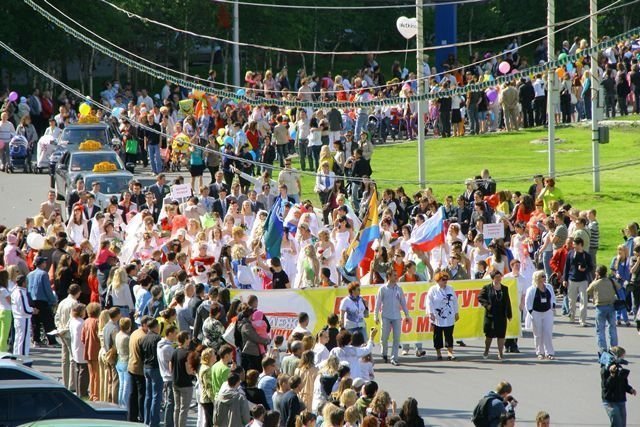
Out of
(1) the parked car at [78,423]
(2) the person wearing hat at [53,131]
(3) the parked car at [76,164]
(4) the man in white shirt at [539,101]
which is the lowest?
(1) the parked car at [78,423]

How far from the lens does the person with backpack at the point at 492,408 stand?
16.7 m

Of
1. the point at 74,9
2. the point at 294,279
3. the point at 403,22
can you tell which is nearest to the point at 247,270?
the point at 294,279

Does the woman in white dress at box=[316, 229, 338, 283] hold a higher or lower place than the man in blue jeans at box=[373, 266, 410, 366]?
higher

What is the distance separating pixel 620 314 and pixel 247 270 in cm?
671

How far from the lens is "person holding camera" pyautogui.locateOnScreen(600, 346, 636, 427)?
1834 centimetres

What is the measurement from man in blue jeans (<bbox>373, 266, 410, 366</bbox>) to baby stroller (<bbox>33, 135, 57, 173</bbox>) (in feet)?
71.7

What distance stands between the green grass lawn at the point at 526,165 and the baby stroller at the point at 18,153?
859 centimetres

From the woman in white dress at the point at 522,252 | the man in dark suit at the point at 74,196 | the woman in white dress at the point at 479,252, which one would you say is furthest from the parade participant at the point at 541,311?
the man in dark suit at the point at 74,196

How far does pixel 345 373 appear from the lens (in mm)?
17328

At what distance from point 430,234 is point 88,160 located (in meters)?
13.9

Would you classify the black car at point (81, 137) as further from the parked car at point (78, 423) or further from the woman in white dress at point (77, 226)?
the parked car at point (78, 423)

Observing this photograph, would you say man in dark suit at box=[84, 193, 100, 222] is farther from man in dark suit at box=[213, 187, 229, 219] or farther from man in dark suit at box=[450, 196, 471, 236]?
man in dark suit at box=[450, 196, 471, 236]

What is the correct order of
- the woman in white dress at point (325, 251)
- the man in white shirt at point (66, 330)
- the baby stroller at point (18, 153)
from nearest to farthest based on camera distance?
the man in white shirt at point (66, 330) → the woman in white dress at point (325, 251) → the baby stroller at point (18, 153)

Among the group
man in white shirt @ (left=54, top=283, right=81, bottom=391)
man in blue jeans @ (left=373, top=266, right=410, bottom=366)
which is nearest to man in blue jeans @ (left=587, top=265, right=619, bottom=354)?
man in blue jeans @ (left=373, top=266, right=410, bottom=366)
